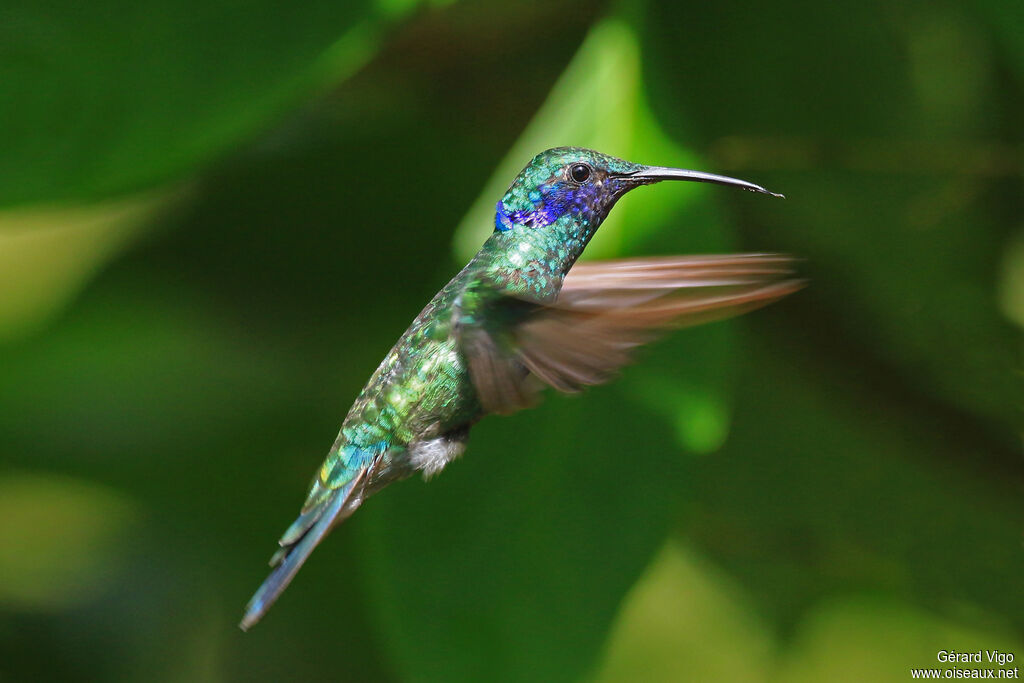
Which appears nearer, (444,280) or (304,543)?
(304,543)

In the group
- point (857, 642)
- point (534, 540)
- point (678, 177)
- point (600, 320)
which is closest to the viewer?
point (600, 320)

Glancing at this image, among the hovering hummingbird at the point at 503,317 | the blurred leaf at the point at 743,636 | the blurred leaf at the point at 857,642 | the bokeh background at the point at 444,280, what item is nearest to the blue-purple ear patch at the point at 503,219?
the hovering hummingbird at the point at 503,317

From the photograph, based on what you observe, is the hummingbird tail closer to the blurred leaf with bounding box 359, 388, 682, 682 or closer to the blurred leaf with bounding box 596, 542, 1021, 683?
the blurred leaf with bounding box 359, 388, 682, 682

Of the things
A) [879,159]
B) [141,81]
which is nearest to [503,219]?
[141,81]

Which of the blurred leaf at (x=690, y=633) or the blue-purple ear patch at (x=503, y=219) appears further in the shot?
the blurred leaf at (x=690, y=633)

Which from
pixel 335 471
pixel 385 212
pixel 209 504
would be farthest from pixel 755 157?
pixel 209 504

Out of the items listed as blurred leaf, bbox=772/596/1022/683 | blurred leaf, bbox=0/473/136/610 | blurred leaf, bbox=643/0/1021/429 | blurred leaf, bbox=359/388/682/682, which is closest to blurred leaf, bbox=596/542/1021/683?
blurred leaf, bbox=772/596/1022/683

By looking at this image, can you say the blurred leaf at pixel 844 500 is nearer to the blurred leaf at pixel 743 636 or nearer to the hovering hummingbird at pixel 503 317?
the blurred leaf at pixel 743 636

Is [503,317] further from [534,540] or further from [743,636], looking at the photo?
[743,636]
